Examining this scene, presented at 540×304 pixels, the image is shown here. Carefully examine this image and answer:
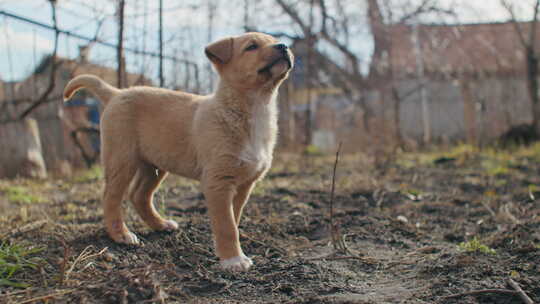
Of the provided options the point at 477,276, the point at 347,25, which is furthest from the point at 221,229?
the point at 347,25

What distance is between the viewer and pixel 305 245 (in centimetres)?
365

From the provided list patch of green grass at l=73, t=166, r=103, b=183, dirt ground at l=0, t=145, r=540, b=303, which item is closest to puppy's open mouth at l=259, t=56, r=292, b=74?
dirt ground at l=0, t=145, r=540, b=303

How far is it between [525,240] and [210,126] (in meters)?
2.46

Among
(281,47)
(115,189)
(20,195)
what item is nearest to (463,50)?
(20,195)

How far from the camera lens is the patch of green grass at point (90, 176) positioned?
7380mm

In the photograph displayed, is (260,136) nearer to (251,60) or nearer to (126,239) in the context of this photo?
(251,60)

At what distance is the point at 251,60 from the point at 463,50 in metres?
14.8

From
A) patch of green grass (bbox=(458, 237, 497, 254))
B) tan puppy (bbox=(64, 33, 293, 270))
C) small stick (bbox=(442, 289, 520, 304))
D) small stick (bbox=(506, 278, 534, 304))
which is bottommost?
patch of green grass (bbox=(458, 237, 497, 254))

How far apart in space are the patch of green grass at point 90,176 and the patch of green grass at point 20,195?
90cm

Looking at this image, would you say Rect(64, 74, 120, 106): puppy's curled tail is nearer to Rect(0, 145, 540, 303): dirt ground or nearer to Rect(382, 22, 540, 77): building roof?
Rect(0, 145, 540, 303): dirt ground

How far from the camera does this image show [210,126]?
11.1 ft

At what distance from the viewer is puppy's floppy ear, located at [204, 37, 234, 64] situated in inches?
136

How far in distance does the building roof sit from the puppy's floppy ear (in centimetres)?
1080

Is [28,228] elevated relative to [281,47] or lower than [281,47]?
lower
